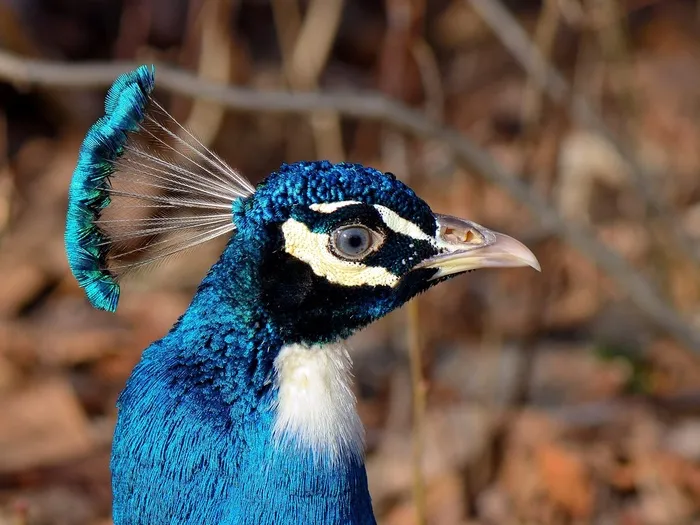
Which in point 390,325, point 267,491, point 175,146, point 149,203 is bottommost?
point 267,491

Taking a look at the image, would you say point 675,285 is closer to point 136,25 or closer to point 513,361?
point 513,361

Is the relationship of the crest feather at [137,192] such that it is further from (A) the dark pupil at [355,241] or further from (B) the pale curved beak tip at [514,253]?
(B) the pale curved beak tip at [514,253]

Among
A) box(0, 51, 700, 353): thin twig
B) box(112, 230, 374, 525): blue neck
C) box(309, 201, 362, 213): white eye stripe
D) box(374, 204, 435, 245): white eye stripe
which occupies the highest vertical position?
box(0, 51, 700, 353): thin twig

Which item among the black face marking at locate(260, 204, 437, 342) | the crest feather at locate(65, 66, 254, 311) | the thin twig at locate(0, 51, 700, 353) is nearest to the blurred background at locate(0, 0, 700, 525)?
the thin twig at locate(0, 51, 700, 353)

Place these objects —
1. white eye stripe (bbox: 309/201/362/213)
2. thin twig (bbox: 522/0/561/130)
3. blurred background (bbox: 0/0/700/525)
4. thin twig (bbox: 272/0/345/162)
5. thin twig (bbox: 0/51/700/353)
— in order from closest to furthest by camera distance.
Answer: white eye stripe (bbox: 309/201/362/213) → thin twig (bbox: 0/51/700/353) → thin twig (bbox: 522/0/561/130) → blurred background (bbox: 0/0/700/525) → thin twig (bbox: 272/0/345/162)

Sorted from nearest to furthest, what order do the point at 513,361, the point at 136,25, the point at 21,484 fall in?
1. the point at 21,484
2. the point at 513,361
3. the point at 136,25

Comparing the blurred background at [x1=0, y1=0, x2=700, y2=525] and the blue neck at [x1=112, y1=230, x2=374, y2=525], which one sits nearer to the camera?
the blue neck at [x1=112, y1=230, x2=374, y2=525]

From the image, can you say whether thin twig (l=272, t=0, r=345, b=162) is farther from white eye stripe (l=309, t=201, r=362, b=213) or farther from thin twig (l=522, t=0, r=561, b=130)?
white eye stripe (l=309, t=201, r=362, b=213)

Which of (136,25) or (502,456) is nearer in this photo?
(502,456)

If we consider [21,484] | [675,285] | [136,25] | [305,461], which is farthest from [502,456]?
[136,25]

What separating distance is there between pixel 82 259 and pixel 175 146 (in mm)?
244

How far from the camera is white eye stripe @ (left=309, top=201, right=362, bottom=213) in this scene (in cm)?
138

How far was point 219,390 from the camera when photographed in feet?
4.63

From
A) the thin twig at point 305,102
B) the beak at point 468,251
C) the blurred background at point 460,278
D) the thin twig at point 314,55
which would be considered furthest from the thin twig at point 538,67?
the beak at point 468,251
